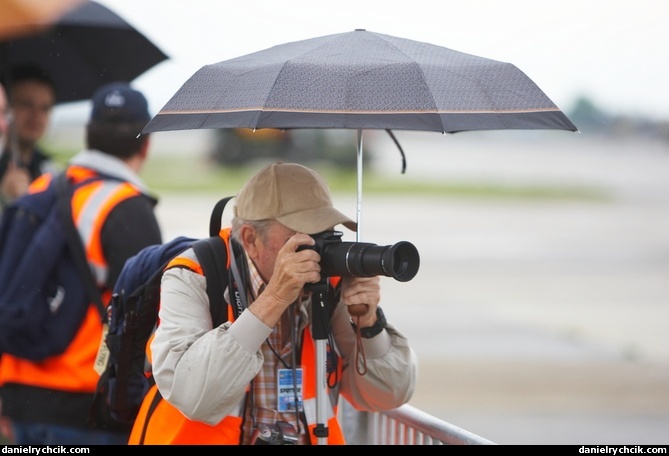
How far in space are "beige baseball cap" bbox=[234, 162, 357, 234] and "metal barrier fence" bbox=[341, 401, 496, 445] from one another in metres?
0.69

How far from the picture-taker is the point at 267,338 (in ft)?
9.25

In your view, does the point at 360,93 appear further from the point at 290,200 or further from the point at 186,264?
the point at 186,264

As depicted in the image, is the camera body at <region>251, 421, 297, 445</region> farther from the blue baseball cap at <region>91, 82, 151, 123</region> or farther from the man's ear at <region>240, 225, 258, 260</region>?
the blue baseball cap at <region>91, 82, 151, 123</region>

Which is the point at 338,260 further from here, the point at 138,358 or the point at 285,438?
the point at 138,358

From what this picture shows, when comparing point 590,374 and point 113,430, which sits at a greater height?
point 590,374

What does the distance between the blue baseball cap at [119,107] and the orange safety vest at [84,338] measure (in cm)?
29

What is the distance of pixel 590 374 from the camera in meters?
8.85

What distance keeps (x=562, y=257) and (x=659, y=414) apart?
993 cm

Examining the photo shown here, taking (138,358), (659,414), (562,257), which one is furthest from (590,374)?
(562,257)

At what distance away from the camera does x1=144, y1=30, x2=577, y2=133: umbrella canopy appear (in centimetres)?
254

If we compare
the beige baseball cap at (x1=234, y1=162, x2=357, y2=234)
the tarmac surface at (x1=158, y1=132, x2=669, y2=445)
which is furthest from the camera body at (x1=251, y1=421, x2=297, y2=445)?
the tarmac surface at (x1=158, y1=132, x2=669, y2=445)

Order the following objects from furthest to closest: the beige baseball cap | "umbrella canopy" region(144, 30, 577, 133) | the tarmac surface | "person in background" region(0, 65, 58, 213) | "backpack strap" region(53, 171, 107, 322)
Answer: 1. the tarmac surface
2. "person in background" region(0, 65, 58, 213)
3. "backpack strap" region(53, 171, 107, 322)
4. the beige baseball cap
5. "umbrella canopy" region(144, 30, 577, 133)

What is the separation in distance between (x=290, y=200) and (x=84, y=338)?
1.14 metres

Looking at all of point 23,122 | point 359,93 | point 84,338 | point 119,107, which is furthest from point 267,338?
point 23,122
